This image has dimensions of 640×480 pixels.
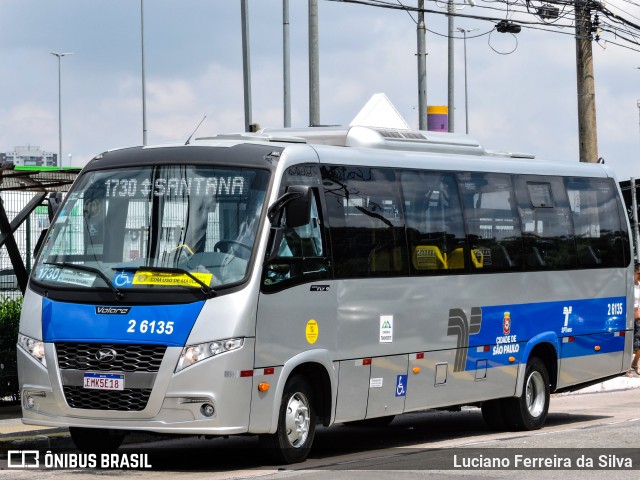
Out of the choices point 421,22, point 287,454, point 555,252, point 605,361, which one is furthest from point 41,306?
point 421,22

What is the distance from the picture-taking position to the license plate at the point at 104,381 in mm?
11781

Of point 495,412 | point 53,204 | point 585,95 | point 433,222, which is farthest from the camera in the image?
point 585,95

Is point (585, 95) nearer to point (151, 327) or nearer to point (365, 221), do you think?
point (365, 221)

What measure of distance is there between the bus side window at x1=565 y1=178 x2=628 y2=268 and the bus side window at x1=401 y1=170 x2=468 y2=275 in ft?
9.20

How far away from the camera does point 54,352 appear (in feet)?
39.7

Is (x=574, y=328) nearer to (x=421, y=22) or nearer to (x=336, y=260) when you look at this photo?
(x=336, y=260)

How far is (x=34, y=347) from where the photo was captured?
1230 centimetres

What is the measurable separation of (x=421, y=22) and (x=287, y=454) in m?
18.3

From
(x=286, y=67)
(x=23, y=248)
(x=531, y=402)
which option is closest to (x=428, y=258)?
(x=531, y=402)

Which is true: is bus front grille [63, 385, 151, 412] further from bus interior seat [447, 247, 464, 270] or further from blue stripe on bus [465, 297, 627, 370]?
blue stripe on bus [465, 297, 627, 370]

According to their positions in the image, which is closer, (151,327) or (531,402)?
(151,327)

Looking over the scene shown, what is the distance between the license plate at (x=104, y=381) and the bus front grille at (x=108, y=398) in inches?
Answer: 1.7

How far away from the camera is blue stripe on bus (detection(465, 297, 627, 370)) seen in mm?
15430

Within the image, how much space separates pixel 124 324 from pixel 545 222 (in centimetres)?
667
